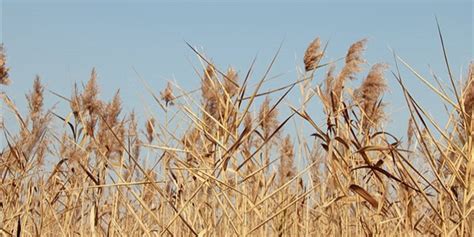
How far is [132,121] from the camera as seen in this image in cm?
382

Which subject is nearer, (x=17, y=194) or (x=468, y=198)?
(x=468, y=198)

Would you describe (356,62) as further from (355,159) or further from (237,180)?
(237,180)

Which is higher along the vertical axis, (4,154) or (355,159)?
(4,154)

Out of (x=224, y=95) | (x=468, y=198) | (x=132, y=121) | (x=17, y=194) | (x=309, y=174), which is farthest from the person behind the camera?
(x=132, y=121)

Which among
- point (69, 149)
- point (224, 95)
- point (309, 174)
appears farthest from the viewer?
point (69, 149)

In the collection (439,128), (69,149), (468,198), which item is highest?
(69,149)

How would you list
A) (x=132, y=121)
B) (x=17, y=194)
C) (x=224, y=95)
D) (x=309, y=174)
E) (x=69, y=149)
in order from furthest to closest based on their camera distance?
(x=132, y=121) < (x=69, y=149) < (x=17, y=194) < (x=309, y=174) < (x=224, y=95)

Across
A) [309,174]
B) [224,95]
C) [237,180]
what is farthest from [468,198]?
[309,174]

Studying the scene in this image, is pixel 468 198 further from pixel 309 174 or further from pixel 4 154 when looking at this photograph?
pixel 4 154

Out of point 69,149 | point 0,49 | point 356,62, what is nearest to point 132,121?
point 69,149

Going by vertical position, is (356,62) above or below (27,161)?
above

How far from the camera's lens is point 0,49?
3.35 metres

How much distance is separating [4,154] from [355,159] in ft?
5.75

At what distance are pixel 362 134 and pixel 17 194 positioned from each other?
1.61 m
